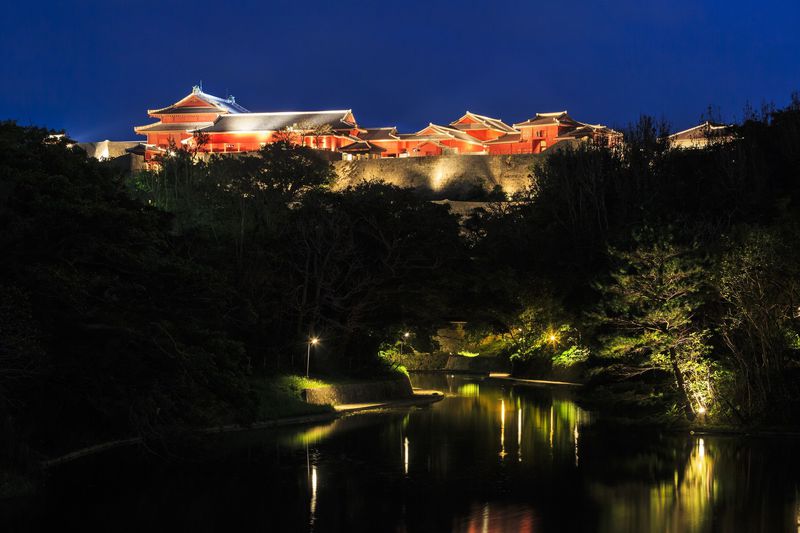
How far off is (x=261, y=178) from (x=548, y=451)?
24.8 m

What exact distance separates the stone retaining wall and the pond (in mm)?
2660

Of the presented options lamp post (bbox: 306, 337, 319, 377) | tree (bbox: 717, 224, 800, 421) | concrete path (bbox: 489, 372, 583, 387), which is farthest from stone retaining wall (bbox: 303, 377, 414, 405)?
tree (bbox: 717, 224, 800, 421)

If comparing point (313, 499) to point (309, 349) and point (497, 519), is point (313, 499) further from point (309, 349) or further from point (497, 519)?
point (309, 349)

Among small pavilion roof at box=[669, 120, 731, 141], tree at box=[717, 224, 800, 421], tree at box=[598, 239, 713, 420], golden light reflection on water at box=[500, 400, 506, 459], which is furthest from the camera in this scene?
small pavilion roof at box=[669, 120, 731, 141]

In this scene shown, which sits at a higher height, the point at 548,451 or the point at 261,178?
the point at 261,178

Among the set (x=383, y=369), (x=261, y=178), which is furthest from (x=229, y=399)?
(x=261, y=178)

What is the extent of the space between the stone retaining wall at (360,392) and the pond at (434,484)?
2.66 meters

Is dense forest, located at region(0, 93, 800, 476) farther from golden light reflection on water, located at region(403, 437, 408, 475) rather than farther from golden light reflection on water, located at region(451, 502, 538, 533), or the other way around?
golden light reflection on water, located at region(451, 502, 538, 533)

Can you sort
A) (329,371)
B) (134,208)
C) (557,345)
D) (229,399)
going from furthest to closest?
(557,345)
(329,371)
(134,208)
(229,399)

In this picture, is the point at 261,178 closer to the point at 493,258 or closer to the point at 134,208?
the point at 493,258

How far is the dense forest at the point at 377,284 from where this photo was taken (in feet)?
39.0

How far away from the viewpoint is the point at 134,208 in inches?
527

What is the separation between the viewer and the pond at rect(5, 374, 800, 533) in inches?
413

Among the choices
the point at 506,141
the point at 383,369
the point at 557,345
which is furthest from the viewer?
the point at 506,141
